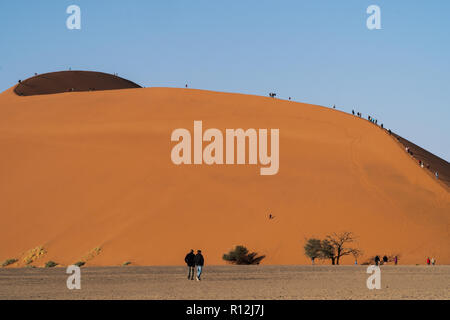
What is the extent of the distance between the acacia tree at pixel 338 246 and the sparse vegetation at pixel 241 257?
3681mm

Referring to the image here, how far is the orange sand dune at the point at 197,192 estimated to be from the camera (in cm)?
4234

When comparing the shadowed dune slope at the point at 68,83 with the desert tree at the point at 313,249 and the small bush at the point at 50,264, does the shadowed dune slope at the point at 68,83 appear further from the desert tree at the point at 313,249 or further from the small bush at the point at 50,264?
the desert tree at the point at 313,249

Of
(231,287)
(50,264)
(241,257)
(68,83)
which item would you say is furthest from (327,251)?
(68,83)

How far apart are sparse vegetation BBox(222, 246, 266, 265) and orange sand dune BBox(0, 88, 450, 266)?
73cm

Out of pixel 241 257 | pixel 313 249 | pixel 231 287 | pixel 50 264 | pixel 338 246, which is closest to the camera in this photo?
pixel 231 287

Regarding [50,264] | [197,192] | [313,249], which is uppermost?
[197,192]

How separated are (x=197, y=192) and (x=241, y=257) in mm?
8177

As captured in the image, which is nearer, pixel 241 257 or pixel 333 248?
pixel 241 257

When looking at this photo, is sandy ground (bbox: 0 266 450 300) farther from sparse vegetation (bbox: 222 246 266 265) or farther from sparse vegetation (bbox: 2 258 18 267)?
sparse vegetation (bbox: 2 258 18 267)

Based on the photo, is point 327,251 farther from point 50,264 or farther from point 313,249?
point 50,264

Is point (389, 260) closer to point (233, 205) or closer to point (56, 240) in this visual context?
point (233, 205)

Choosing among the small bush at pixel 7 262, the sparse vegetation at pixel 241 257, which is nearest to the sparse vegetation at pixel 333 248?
the sparse vegetation at pixel 241 257

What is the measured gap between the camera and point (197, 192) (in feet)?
A: 155
